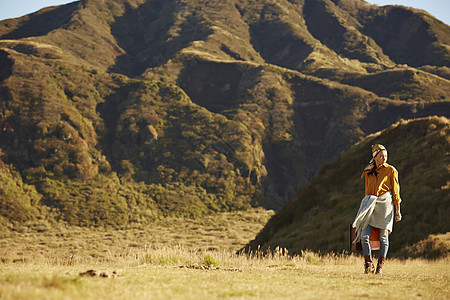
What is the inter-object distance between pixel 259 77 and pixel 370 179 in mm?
79093

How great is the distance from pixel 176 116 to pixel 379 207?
6762cm

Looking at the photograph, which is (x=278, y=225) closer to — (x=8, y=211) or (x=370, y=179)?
(x=370, y=179)

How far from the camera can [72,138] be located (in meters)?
62.0

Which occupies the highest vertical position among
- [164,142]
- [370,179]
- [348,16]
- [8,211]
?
[348,16]

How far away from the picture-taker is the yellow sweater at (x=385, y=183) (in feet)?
24.2

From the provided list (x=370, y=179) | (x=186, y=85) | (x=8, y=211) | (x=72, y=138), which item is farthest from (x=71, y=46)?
(x=370, y=179)

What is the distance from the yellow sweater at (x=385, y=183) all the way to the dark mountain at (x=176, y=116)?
1929 inches

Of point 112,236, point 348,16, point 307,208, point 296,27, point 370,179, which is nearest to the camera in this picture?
point 370,179

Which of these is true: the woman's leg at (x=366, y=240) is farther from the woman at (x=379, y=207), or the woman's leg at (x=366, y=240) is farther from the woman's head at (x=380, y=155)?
the woman's head at (x=380, y=155)

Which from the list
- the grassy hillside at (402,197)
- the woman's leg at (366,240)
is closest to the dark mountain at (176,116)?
the grassy hillside at (402,197)

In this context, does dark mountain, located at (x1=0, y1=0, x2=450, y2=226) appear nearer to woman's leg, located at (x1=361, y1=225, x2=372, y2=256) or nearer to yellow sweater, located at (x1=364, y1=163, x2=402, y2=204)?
woman's leg, located at (x1=361, y1=225, x2=372, y2=256)

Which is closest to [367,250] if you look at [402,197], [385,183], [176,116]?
[385,183]

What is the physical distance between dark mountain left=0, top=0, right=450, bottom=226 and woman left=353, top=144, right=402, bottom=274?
4888 centimetres

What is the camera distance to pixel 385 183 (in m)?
7.41
